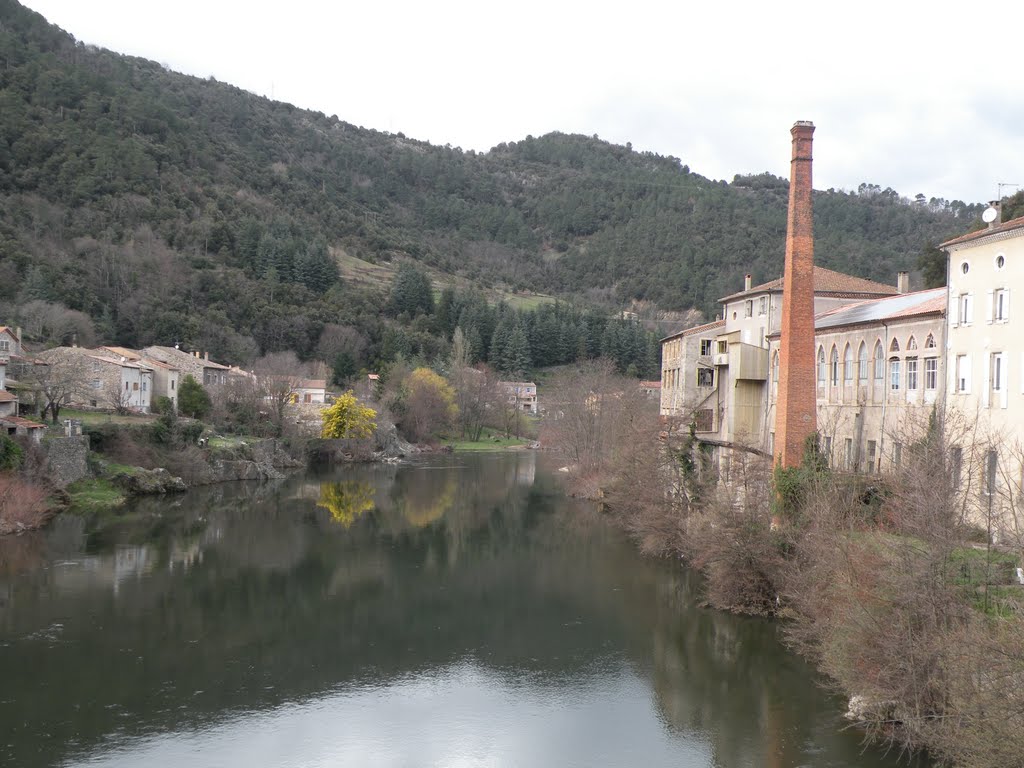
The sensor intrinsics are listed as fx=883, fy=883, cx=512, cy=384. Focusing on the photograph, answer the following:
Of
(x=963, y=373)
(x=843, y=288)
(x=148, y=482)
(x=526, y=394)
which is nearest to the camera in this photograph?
(x=963, y=373)

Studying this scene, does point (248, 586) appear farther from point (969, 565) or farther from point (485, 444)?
point (485, 444)

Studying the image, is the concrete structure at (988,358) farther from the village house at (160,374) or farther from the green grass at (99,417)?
the village house at (160,374)

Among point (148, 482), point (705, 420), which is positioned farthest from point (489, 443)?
point (705, 420)

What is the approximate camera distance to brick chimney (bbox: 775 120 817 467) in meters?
27.5

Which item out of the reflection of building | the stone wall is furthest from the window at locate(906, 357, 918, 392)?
the reflection of building

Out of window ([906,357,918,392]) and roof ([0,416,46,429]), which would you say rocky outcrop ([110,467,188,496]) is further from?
window ([906,357,918,392])

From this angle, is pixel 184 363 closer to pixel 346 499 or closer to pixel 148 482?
pixel 148 482

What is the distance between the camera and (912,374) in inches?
1014

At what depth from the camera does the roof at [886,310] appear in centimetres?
2564

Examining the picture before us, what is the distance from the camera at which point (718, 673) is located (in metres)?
20.1

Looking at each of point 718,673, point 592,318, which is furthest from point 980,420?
point 592,318

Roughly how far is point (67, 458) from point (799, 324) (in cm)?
3320

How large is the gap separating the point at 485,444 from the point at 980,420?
65.3 meters

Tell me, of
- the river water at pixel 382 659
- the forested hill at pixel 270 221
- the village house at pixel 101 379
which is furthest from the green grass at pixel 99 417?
the forested hill at pixel 270 221
